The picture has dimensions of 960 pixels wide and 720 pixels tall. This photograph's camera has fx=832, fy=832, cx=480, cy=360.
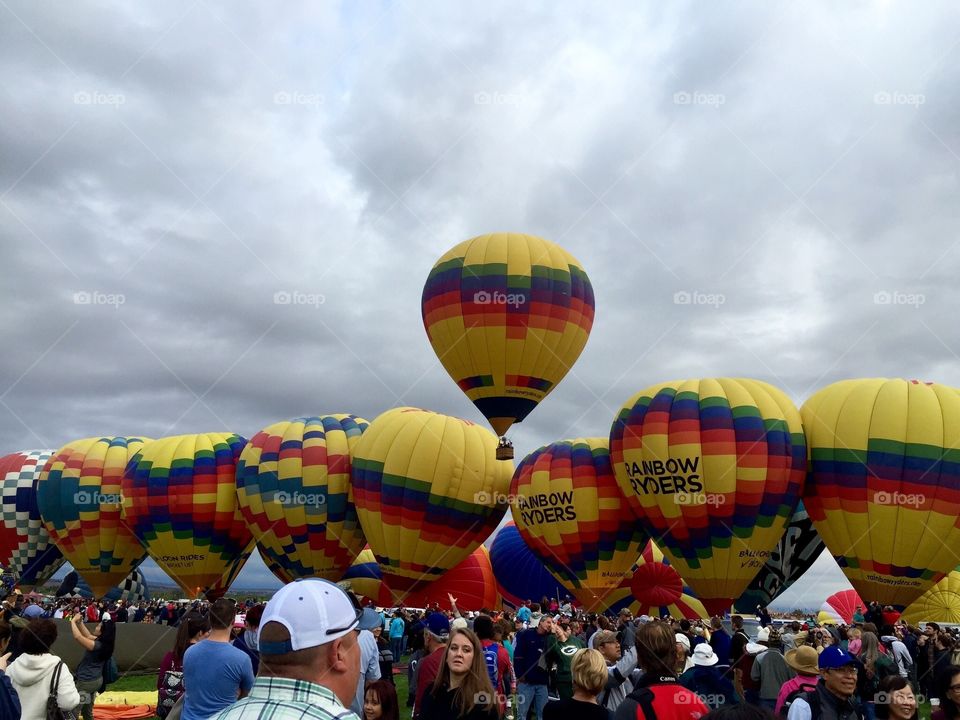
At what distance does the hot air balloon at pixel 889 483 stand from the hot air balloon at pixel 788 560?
77.1 inches

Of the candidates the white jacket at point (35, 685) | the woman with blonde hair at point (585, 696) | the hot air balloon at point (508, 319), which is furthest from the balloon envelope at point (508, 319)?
the woman with blonde hair at point (585, 696)

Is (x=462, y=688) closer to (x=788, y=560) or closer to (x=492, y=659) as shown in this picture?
(x=492, y=659)

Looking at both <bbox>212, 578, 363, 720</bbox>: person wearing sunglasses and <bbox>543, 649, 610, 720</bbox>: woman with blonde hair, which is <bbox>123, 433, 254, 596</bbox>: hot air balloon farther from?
<bbox>212, 578, 363, 720</bbox>: person wearing sunglasses

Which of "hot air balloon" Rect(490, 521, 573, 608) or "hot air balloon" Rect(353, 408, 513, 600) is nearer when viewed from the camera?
"hot air balloon" Rect(353, 408, 513, 600)

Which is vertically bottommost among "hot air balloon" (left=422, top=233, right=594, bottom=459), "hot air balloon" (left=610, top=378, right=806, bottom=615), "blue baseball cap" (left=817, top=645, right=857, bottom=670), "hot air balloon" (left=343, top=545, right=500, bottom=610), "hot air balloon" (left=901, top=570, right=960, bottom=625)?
"blue baseball cap" (left=817, top=645, right=857, bottom=670)

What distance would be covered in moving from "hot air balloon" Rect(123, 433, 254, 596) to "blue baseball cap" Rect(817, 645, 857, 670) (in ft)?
76.4

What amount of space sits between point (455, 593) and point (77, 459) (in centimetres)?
1451

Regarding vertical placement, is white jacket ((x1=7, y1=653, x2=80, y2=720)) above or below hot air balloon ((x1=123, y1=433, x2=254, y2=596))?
below

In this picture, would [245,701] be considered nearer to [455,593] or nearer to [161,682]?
[161,682]

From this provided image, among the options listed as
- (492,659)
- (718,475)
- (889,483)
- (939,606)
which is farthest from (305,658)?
(939,606)

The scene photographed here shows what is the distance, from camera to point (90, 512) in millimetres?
28328

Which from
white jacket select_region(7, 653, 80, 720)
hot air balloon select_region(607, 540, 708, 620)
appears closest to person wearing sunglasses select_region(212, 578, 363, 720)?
white jacket select_region(7, 653, 80, 720)

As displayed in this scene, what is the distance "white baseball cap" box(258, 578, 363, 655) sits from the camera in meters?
2.01

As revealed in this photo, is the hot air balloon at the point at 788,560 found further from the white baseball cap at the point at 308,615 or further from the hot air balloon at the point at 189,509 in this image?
the white baseball cap at the point at 308,615
